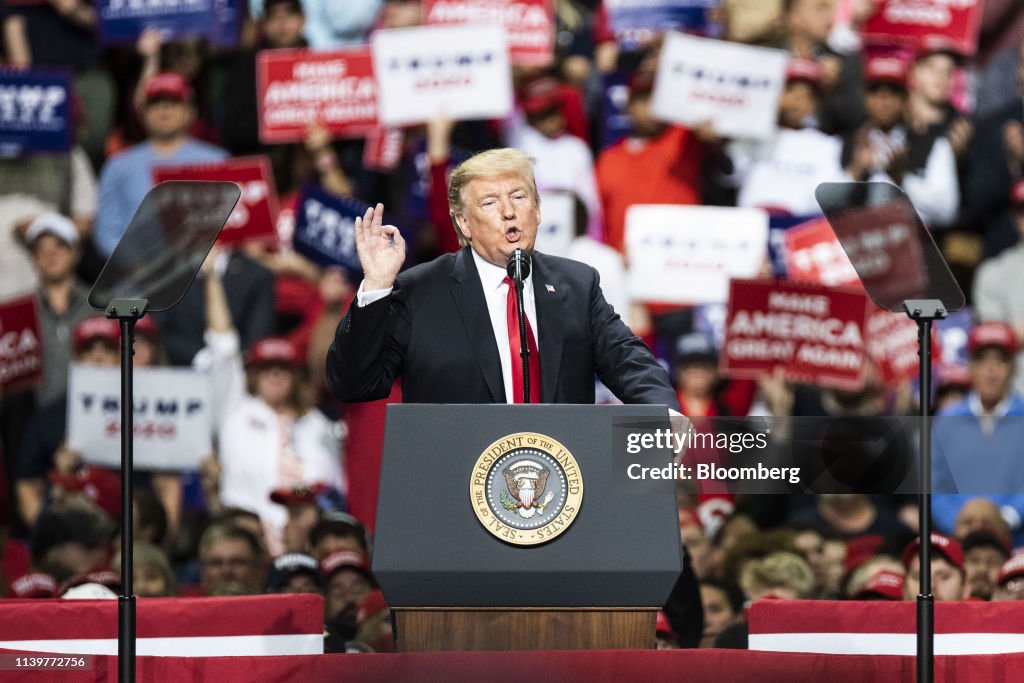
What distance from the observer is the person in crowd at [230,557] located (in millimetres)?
5945

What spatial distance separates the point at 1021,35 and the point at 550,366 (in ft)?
16.3

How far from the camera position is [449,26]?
24.2 ft

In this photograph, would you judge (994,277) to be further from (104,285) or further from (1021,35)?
(104,285)

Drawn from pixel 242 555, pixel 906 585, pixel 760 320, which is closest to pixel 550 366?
pixel 906 585

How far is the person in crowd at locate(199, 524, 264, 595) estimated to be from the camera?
5945 millimetres

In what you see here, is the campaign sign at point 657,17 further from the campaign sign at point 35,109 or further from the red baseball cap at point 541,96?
the campaign sign at point 35,109

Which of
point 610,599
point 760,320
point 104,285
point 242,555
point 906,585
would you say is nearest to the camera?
point 610,599

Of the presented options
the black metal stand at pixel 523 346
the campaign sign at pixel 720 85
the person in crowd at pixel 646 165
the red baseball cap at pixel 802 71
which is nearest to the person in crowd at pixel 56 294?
the person in crowd at pixel 646 165

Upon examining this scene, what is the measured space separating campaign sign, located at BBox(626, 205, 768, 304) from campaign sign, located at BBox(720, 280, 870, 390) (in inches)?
11.7

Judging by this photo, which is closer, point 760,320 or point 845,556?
point 845,556

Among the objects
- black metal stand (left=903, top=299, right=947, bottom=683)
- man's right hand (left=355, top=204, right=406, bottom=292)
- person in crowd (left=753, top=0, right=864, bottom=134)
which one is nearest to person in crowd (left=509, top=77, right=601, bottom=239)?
person in crowd (left=753, top=0, right=864, bottom=134)

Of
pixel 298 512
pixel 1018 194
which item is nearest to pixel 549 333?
pixel 298 512

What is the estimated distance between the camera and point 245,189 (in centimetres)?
722

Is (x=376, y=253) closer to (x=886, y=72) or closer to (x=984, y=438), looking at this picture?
(x=984, y=438)
